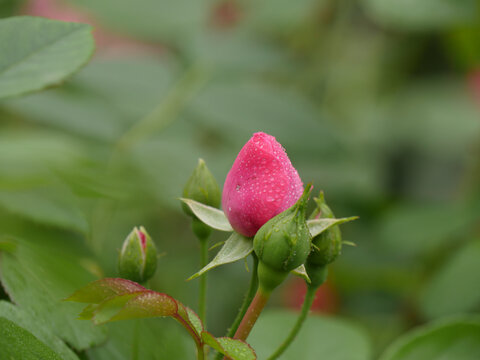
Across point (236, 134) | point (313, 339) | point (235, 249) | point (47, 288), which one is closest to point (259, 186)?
point (235, 249)

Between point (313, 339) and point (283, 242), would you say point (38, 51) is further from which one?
point (313, 339)

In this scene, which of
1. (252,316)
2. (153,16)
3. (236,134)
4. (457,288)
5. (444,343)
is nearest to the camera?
(252,316)

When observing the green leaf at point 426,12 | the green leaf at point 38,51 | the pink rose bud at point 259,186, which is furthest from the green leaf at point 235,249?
the green leaf at point 426,12

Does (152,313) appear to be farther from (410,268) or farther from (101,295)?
(410,268)

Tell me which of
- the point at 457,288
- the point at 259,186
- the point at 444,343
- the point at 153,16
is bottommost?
the point at 457,288

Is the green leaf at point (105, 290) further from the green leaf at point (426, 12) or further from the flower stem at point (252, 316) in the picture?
the green leaf at point (426, 12)
